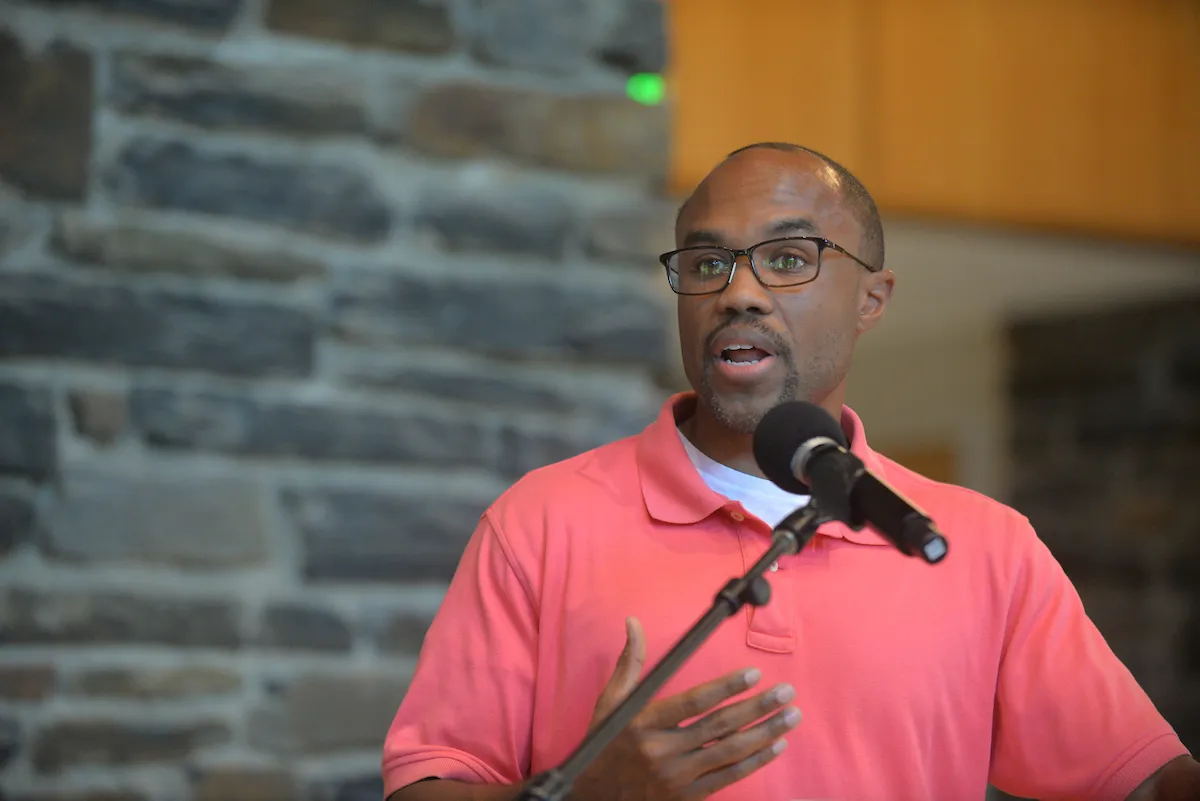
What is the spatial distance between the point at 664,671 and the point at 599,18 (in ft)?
6.66

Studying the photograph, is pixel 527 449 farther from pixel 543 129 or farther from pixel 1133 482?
pixel 1133 482

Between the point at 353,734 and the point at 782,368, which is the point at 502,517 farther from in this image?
the point at 353,734

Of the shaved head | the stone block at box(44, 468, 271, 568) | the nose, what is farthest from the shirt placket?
the stone block at box(44, 468, 271, 568)

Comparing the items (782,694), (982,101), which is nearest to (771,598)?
(782,694)

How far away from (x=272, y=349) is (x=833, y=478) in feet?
5.55

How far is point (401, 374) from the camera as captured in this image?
2732mm

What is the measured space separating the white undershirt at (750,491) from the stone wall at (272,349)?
45.8 inches

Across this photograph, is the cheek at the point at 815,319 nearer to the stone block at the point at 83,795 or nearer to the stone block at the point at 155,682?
the stone block at the point at 155,682

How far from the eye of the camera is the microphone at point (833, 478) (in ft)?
3.71

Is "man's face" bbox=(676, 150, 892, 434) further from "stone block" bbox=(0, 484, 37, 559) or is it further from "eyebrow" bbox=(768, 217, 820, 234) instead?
"stone block" bbox=(0, 484, 37, 559)

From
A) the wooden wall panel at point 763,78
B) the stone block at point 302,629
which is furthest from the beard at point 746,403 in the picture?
the wooden wall panel at point 763,78

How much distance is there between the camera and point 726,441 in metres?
1.66

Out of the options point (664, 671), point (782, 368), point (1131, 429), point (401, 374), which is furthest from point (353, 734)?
point (1131, 429)

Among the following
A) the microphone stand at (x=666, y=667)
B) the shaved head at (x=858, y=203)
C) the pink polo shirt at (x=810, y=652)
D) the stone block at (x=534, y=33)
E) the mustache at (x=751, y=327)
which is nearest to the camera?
the microphone stand at (x=666, y=667)
